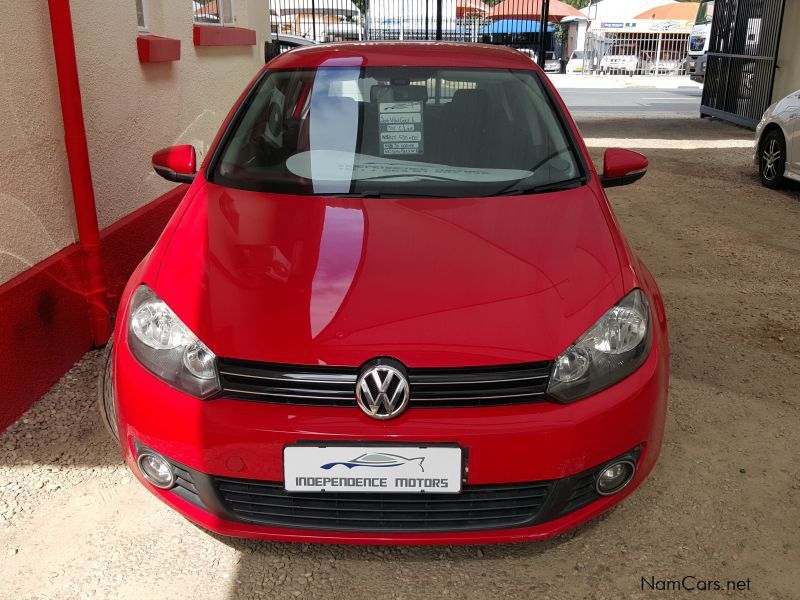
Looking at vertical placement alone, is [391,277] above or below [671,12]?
below

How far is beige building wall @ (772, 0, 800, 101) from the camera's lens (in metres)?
11.8

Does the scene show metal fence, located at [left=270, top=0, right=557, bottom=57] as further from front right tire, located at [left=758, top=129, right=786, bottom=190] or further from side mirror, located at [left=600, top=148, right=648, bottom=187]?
side mirror, located at [left=600, top=148, right=648, bottom=187]

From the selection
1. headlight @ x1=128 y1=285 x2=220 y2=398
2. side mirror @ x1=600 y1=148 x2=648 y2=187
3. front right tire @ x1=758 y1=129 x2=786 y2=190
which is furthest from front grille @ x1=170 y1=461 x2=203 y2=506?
front right tire @ x1=758 y1=129 x2=786 y2=190

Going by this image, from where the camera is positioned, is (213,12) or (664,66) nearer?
(213,12)

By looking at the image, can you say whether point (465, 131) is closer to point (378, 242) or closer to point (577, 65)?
point (378, 242)

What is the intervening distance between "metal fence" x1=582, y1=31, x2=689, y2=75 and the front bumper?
31.8 metres

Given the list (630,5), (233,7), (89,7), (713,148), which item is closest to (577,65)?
(630,5)

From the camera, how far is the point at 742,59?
13.3 meters

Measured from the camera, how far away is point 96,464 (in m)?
3.00

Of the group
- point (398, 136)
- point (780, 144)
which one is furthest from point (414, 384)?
point (780, 144)

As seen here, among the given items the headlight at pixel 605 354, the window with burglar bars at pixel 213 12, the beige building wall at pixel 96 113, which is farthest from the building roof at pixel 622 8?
the headlight at pixel 605 354

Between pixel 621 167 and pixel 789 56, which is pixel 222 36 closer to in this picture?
pixel 621 167

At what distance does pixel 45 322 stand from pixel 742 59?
12695 millimetres

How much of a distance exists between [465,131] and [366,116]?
1.27 ft
